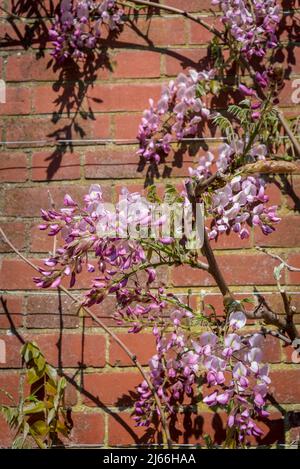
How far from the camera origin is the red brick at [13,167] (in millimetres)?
1539

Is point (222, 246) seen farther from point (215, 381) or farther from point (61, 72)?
point (61, 72)

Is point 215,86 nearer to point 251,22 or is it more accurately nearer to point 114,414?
point 251,22

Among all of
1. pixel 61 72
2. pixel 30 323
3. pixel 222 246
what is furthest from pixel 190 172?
pixel 30 323

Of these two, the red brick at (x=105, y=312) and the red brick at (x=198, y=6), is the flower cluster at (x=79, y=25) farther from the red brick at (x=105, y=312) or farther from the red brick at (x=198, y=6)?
the red brick at (x=105, y=312)

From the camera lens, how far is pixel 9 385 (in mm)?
1456

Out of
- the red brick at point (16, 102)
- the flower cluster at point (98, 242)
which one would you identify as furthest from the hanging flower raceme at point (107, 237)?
the red brick at point (16, 102)

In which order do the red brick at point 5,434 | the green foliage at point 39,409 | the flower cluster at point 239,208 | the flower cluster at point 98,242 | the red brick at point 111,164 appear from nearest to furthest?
the flower cluster at point 98,242, the flower cluster at point 239,208, the green foliage at point 39,409, the red brick at point 5,434, the red brick at point 111,164

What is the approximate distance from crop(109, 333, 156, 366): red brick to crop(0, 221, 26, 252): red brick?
1.18 ft

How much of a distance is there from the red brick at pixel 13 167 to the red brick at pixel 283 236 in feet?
2.17

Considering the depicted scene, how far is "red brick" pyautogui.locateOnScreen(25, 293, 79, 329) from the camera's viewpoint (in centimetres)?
148

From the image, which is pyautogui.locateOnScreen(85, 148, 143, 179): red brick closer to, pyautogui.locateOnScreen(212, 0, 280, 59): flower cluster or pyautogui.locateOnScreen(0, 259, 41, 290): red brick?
pyautogui.locateOnScreen(0, 259, 41, 290): red brick

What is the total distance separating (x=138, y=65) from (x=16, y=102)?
0.36m

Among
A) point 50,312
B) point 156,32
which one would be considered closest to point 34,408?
point 50,312

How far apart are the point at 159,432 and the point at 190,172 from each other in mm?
679
